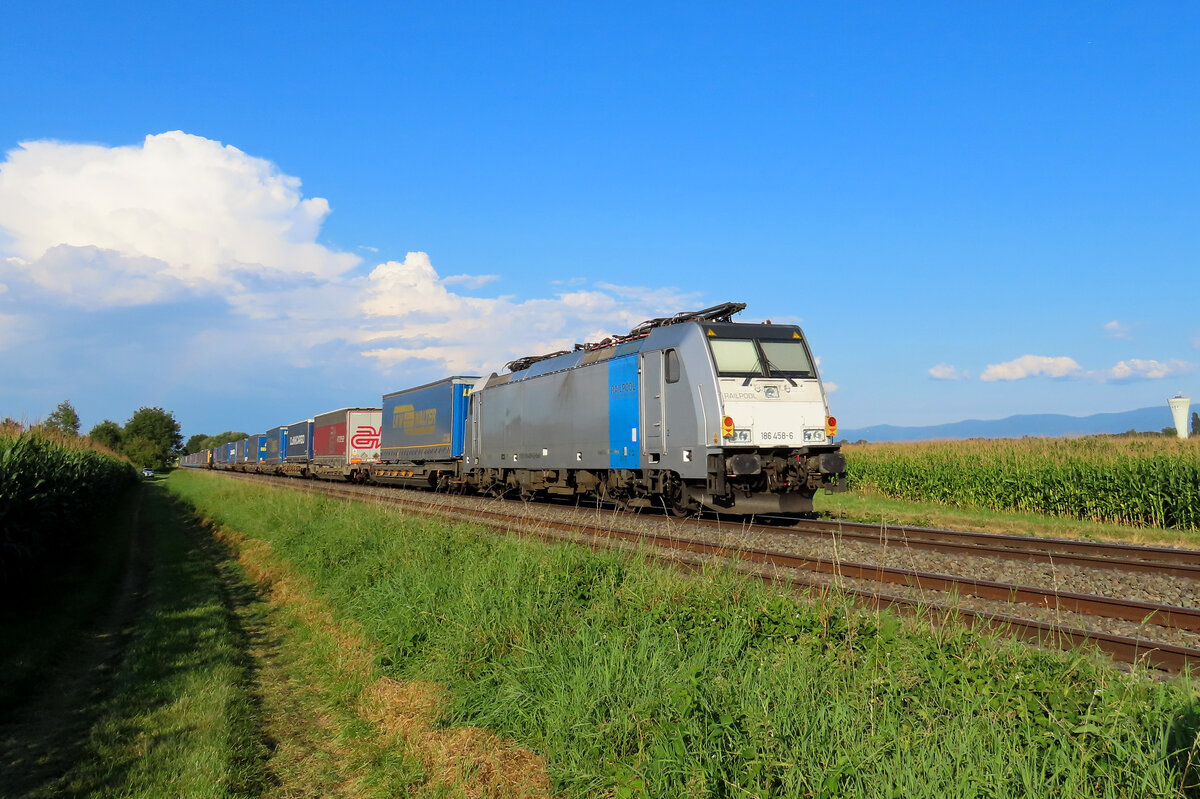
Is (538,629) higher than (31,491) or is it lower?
lower

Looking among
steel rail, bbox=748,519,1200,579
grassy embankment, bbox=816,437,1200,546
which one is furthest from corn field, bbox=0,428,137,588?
grassy embankment, bbox=816,437,1200,546

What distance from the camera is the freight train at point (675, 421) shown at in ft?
44.5

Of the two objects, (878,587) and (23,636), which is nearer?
(878,587)

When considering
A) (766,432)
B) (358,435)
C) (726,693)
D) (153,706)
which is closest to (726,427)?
(766,432)

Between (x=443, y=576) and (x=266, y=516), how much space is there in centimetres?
1238

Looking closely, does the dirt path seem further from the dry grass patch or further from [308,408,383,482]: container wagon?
[308,408,383,482]: container wagon

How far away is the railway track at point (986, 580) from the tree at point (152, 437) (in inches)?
4540

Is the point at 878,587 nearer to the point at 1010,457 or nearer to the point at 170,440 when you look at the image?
the point at 1010,457

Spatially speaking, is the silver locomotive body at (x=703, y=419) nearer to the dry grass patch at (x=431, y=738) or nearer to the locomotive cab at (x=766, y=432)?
the locomotive cab at (x=766, y=432)


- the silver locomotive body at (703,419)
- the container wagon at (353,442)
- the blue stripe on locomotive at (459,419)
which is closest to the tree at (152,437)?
the container wagon at (353,442)

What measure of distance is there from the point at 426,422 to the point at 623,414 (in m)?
15.0

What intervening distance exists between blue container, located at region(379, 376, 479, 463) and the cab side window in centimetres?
1276

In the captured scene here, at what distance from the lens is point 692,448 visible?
13.8 meters

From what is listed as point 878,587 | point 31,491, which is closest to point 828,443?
point 878,587
